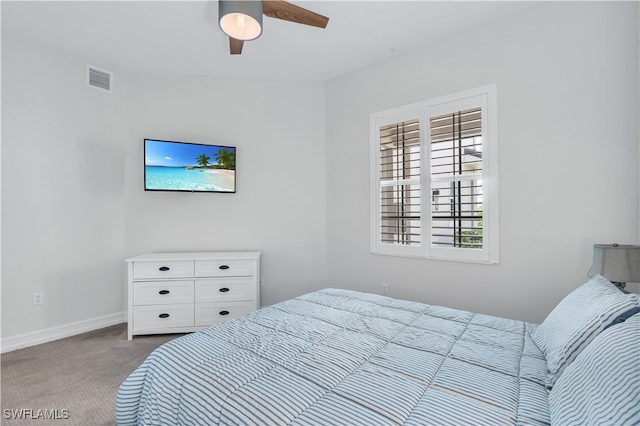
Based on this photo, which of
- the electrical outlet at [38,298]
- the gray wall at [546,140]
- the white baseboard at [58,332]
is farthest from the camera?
the electrical outlet at [38,298]

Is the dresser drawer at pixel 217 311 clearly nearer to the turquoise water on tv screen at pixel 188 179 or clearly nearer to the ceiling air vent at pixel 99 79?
the turquoise water on tv screen at pixel 188 179

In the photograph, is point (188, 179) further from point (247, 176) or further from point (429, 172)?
point (429, 172)

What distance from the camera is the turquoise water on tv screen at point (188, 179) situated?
3316 millimetres

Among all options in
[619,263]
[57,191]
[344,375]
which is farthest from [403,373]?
[57,191]

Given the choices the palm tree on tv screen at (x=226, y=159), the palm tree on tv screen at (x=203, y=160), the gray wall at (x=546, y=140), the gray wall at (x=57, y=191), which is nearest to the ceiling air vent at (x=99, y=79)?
the gray wall at (x=57, y=191)

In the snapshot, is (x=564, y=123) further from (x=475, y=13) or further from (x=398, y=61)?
(x=398, y=61)

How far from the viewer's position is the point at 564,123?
233cm

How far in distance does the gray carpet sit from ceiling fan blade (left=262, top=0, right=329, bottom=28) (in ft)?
8.62

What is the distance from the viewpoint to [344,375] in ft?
3.94

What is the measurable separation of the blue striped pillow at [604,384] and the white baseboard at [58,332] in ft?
12.6

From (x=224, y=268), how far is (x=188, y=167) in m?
1.16

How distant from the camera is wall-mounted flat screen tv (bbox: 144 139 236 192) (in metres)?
3.30

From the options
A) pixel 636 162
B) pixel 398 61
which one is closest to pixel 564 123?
pixel 636 162

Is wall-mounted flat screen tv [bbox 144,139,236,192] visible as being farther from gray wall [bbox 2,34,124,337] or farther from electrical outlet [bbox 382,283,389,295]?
electrical outlet [bbox 382,283,389,295]
